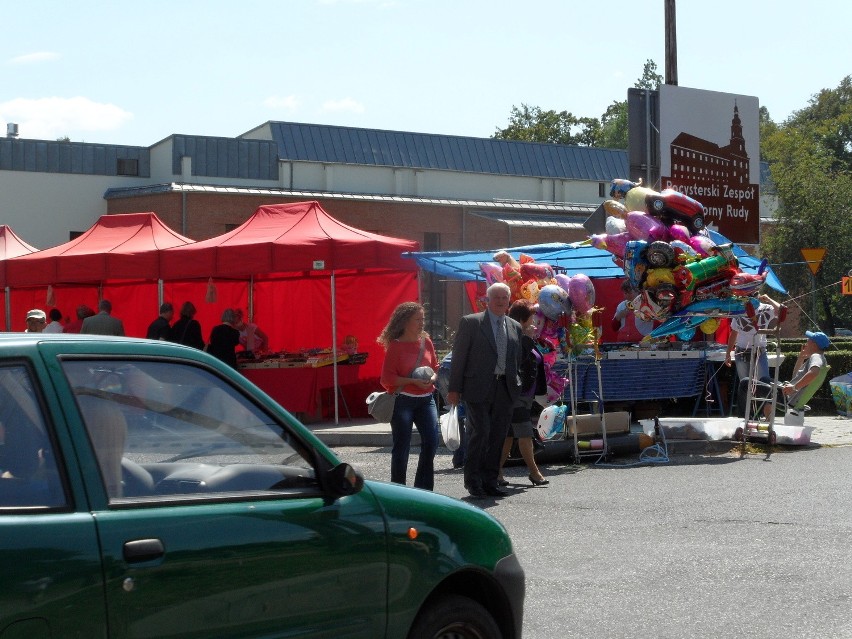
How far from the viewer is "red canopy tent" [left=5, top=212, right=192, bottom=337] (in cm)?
2131

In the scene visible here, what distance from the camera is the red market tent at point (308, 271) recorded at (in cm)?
1861

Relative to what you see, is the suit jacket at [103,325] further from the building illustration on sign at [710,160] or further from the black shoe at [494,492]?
the black shoe at [494,492]

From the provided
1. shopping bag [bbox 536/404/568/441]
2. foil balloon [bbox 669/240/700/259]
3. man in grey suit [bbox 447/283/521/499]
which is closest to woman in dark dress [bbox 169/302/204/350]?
foil balloon [bbox 669/240/700/259]

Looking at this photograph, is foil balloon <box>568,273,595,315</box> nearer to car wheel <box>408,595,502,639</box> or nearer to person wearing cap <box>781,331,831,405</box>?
person wearing cap <box>781,331,831,405</box>

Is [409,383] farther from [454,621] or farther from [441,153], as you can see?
[441,153]

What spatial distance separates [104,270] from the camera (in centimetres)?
2144

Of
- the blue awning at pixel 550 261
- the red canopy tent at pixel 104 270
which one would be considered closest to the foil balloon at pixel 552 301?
the blue awning at pixel 550 261

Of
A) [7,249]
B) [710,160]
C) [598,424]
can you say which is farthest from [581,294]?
[7,249]

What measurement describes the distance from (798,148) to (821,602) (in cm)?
5007

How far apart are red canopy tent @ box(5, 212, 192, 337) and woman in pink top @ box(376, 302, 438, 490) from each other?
11.1 meters

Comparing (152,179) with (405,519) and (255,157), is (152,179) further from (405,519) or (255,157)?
(405,519)

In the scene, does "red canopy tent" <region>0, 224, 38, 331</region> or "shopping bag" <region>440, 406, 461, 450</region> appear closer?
"shopping bag" <region>440, 406, 461, 450</region>

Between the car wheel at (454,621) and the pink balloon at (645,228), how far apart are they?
12.0 m

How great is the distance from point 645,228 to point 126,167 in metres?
39.2
